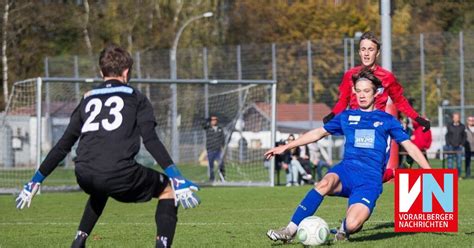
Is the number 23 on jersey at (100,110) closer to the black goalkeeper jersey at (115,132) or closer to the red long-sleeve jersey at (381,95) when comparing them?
the black goalkeeper jersey at (115,132)

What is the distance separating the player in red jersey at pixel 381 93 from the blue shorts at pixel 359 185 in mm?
905

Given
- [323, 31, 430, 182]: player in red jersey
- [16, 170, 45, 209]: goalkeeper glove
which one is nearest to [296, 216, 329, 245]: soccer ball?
[323, 31, 430, 182]: player in red jersey

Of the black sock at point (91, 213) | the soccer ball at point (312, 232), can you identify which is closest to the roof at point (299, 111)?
the soccer ball at point (312, 232)

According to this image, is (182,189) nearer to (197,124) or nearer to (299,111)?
(197,124)

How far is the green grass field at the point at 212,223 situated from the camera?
10081 millimetres

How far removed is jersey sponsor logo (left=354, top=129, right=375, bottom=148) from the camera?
32.1ft

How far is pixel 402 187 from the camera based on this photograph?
32.3 feet

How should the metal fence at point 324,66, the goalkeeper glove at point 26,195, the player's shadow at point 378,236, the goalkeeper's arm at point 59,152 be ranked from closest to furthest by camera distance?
the goalkeeper glove at point 26,195 < the goalkeeper's arm at point 59,152 < the player's shadow at point 378,236 < the metal fence at point 324,66

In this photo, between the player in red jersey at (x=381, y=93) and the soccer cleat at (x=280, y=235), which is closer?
the soccer cleat at (x=280, y=235)

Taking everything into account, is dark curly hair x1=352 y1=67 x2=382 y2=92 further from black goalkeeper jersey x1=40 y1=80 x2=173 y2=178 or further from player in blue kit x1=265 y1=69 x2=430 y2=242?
black goalkeeper jersey x1=40 y1=80 x2=173 y2=178

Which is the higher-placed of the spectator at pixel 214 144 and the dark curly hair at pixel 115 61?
the dark curly hair at pixel 115 61

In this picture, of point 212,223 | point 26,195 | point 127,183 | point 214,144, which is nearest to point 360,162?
point 127,183

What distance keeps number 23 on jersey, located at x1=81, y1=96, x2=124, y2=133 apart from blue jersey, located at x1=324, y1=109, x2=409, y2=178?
9.17 ft

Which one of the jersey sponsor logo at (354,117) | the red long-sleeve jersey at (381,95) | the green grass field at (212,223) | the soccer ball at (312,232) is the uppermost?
the red long-sleeve jersey at (381,95)
